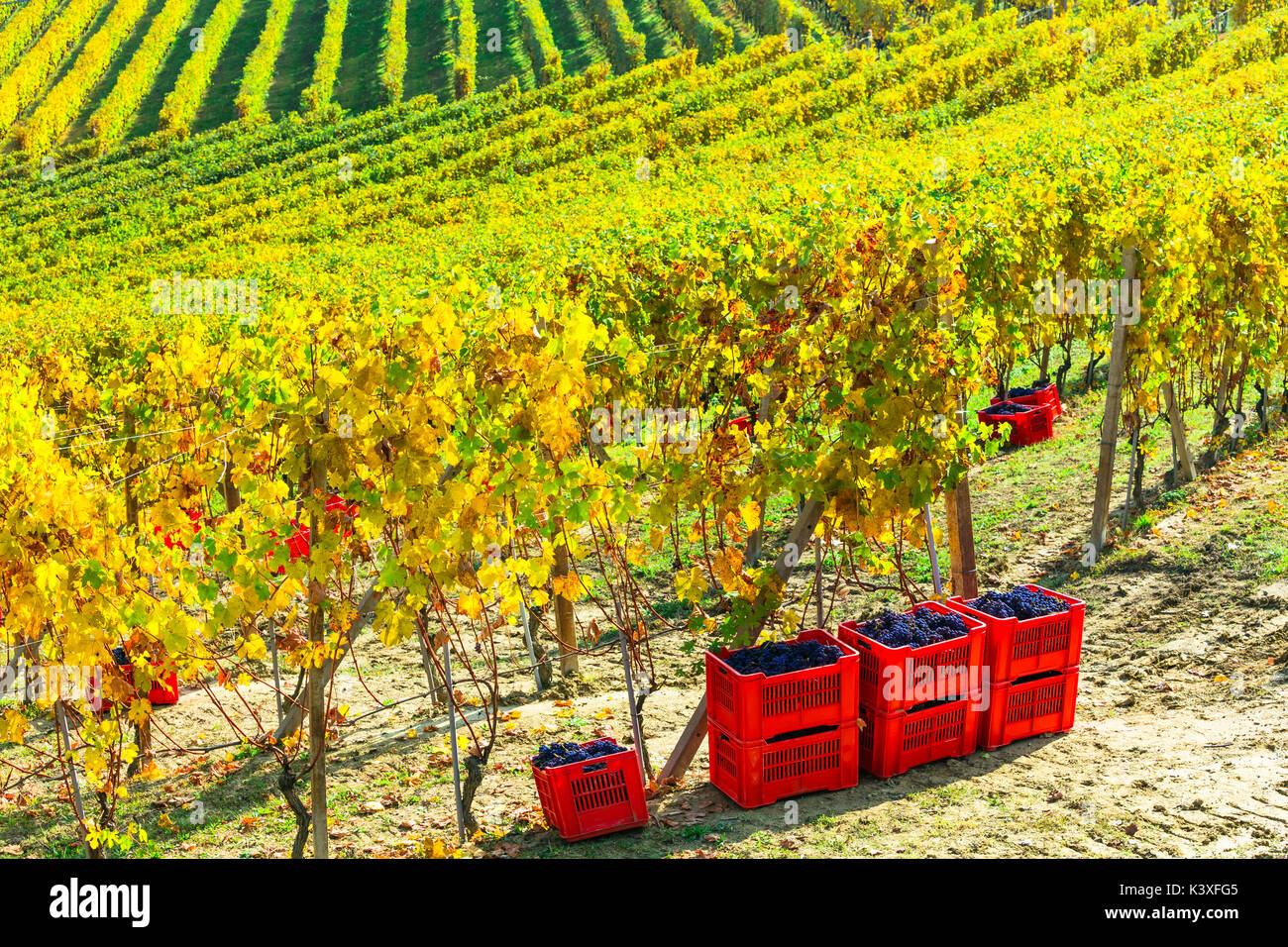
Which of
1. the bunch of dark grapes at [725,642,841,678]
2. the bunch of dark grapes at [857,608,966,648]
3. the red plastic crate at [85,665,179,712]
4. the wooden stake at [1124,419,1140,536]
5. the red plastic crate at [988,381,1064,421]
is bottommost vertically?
the red plastic crate at [85,665,179,712]

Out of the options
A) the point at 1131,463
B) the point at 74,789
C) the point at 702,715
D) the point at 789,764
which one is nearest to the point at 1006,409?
the point at 1131,463

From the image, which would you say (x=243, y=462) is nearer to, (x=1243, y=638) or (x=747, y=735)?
(x=747, y=735)

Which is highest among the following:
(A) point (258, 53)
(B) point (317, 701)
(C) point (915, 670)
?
(A) point (258, 53)

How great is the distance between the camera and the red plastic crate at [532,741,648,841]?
4227 millimetres

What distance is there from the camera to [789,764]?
445 cm

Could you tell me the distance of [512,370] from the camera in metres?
3.74

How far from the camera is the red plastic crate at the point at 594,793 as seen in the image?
423 cm

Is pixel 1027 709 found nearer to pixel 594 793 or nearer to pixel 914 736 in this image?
pixel 914 736

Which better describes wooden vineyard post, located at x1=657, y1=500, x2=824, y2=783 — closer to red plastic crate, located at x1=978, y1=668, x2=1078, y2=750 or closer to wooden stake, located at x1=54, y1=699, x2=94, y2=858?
red plastic crate, located at x1=978, y1=668, x2=1078, y2=750

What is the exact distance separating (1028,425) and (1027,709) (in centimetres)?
548

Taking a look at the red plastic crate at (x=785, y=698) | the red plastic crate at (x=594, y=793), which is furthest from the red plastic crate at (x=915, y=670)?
the red plastic crate at (x=594, y=793)

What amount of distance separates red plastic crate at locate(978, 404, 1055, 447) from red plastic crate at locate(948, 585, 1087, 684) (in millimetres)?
5217

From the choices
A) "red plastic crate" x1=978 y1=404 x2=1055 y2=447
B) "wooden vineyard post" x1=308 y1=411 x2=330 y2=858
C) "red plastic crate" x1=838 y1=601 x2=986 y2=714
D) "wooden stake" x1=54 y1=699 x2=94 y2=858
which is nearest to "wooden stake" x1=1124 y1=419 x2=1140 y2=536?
"red plastic crate" x1=978 y1=404 x2=1055 y2=447

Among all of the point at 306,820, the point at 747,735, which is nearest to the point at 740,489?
the point at 747,735
